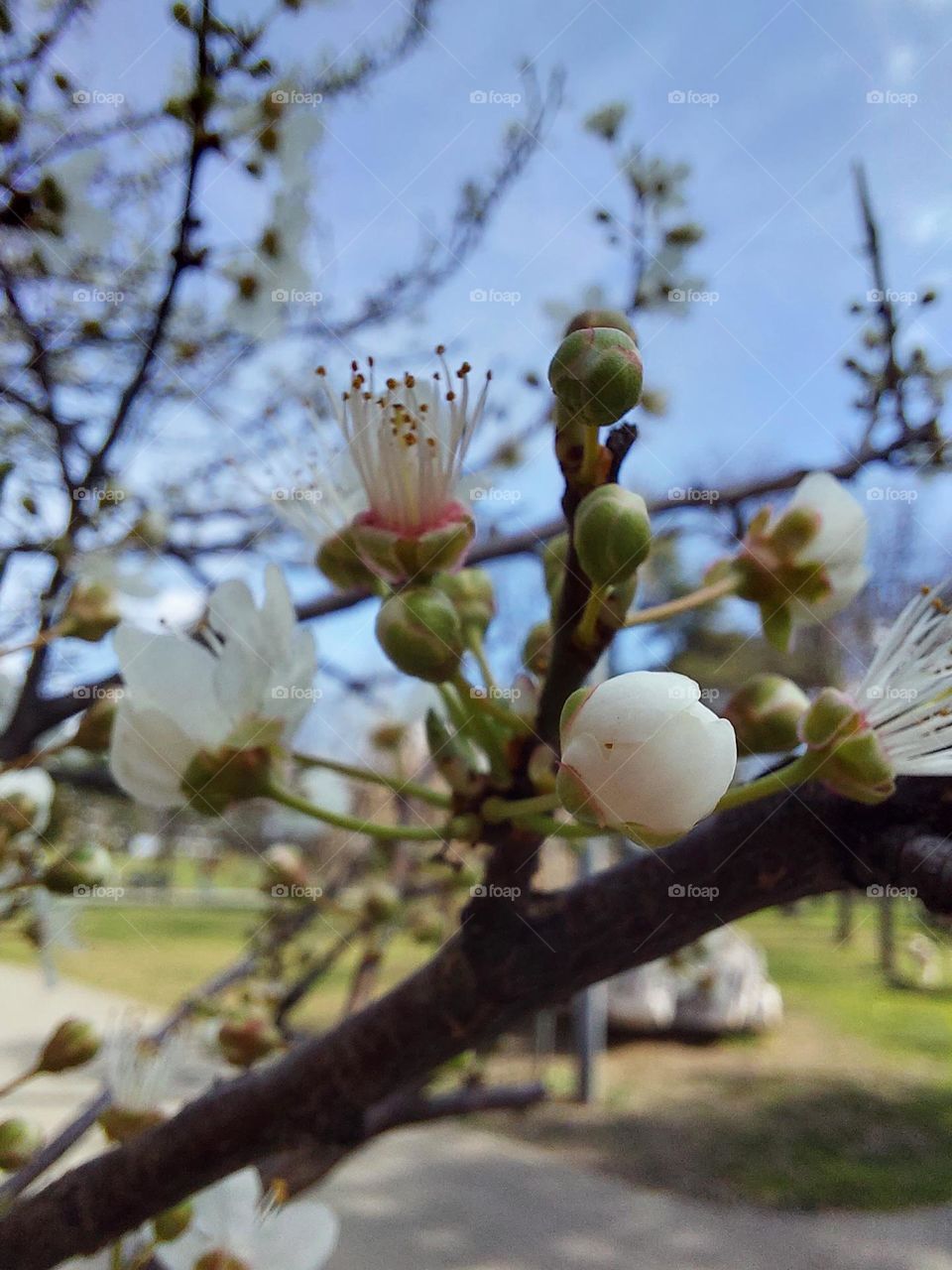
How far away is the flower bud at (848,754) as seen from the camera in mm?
276

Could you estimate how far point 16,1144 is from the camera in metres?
0.43

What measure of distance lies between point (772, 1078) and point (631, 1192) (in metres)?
1.21

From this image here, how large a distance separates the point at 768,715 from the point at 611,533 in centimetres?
12

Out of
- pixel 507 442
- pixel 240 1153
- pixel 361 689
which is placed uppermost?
pixel 507 442

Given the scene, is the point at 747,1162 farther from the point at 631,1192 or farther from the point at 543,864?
the point at 543,864

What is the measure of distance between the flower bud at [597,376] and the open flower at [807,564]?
17cm

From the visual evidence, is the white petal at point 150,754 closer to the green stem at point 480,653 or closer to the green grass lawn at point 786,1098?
the green stem at point 480,653

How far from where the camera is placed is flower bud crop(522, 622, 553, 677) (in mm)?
330

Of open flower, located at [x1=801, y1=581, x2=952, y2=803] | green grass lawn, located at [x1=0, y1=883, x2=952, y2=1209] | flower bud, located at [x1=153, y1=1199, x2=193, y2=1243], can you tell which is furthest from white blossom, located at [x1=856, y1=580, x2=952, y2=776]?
green grass lawn, located at [x1=0, y1=883, x2=952, y2=1209]

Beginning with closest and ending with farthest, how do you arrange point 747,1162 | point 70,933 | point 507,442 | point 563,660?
point 563,660 → point 70,933 → point 507,442 → point 747,1162

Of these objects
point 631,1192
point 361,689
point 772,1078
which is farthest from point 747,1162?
point 361,689

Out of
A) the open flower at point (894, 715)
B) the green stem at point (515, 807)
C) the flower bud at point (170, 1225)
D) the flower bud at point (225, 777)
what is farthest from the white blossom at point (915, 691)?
the flower bud at point (170, 1225)

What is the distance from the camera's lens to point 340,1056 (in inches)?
12.6

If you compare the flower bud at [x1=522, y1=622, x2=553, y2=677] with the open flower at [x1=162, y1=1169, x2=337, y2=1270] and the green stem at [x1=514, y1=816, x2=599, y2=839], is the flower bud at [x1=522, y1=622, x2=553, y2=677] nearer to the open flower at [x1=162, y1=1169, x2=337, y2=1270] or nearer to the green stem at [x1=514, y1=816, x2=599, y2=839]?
the green stem at [x1=514, y1=816, x2=599, y2=839]
